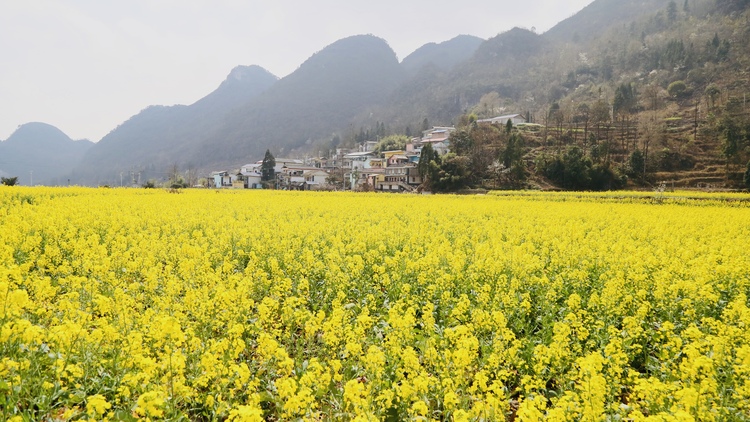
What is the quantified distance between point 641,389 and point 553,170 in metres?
51.7

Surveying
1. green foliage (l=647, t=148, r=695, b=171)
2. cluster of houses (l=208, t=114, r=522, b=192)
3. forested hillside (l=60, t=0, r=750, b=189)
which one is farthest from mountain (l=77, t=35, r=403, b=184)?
green foliage (l=647, t=148, r=695, b=171)

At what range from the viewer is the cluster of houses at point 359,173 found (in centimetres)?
6856

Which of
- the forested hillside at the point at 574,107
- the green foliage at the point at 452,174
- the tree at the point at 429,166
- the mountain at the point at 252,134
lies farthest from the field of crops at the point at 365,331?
the mountain at the point at 252,134

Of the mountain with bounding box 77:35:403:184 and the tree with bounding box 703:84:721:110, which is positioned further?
the mountain with bounding box 77:35:403:184

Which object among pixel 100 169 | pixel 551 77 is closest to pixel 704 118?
pixel 551 77

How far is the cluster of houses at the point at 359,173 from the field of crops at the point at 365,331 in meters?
54.0

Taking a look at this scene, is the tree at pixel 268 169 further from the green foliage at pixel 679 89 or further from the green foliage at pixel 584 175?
the green foliage at pixel 679 89

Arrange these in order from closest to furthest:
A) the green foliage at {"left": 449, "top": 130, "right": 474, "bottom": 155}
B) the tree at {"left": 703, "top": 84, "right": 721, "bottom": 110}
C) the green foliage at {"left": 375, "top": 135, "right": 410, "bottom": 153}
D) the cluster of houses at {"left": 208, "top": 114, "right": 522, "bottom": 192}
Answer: the green foliage at {"left": 449, "top": 130, "right": 474, "bottom": 155}
the tree at {"left": 703, "top": 84, "right": 721, "bottom": 110}
the cluster of houses at {"left": 208, "top": 114, "right": 522, "bottom": 192}
the green foliage at {"left": 375, "top": 135, "right": 410, "bottom": 153}

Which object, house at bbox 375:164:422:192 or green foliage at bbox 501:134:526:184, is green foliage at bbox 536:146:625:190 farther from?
house at bbox 375:164:422:192

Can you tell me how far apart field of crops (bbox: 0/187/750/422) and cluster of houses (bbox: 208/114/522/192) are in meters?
54.0

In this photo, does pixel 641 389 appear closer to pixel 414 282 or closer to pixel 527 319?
pixel 527 319

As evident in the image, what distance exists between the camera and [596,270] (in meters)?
9.20

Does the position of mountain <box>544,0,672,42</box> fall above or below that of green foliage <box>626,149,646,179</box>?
above

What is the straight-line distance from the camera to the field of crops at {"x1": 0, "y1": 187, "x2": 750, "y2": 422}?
11.9ft
